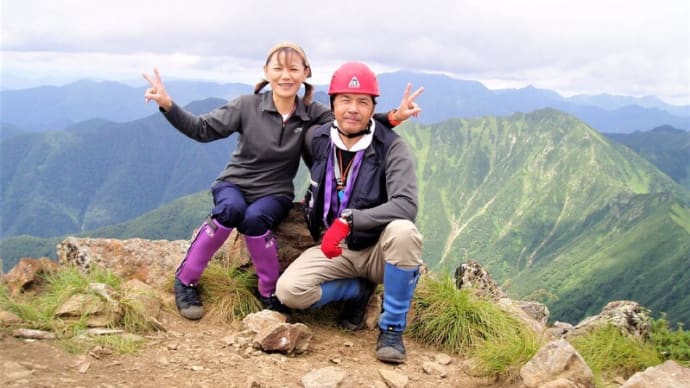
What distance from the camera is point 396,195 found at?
21.4ft

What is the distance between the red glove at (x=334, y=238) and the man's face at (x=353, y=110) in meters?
1.31

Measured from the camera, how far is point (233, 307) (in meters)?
7.43

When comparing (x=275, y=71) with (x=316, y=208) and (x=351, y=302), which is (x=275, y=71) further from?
(x=351, y=302)

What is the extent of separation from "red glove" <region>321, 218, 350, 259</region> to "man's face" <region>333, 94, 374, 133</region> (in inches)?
51.6

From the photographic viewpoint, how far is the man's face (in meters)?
6.67

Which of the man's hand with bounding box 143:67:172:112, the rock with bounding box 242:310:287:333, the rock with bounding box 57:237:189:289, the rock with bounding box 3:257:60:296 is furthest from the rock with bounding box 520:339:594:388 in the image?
the rock with bounding box 3:257:60:296

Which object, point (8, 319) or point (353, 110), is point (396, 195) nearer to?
point (353, 110)

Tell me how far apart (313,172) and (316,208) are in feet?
1.60

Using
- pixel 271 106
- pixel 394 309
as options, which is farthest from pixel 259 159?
pixel 394 309

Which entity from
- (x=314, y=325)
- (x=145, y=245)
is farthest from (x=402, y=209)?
(x=145, y=245)

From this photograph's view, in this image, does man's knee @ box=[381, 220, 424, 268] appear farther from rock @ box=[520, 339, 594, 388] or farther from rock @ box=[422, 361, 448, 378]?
rock @ box=[520, 339, 594, 388]

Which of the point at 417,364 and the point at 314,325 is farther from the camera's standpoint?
the point at 314,325

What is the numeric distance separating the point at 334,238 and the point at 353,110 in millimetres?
1673

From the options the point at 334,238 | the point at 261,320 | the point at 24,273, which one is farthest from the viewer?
the point at 24,273
